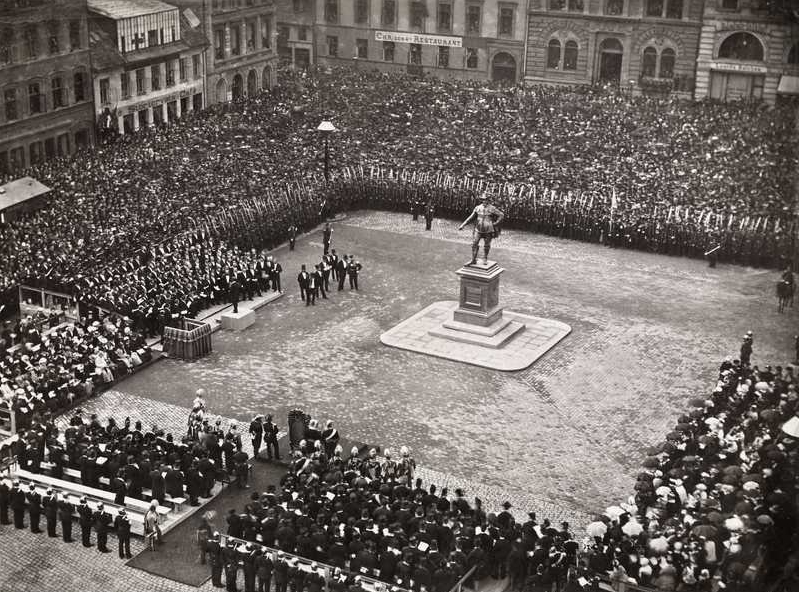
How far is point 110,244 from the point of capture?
4259cm

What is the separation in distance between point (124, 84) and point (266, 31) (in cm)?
1818

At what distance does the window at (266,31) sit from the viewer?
7738cm

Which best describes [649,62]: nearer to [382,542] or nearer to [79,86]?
[79,86]

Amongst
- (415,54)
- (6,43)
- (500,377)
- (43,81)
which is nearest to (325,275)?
(500,377)

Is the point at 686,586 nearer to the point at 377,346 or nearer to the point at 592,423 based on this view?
the point at 592,423

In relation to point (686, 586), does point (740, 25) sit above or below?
above

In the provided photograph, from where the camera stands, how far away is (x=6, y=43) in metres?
52.5

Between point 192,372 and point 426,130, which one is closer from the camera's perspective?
point 192,372

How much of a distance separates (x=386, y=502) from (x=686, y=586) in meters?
6.89

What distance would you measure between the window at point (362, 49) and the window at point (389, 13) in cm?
228

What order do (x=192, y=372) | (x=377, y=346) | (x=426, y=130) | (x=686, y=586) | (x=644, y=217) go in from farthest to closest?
(x=426, y=130), (x=644, y=217), (x=377, y=346), (x=192, y=372), (x=686, y=586)

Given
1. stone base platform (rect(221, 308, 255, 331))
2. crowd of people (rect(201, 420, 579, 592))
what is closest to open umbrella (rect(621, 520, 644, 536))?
crowd of people (rect(201, 420, 579, 592))

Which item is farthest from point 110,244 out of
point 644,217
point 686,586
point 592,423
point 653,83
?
point 653,83

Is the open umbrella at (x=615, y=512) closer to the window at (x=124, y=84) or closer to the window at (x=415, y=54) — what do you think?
the window at (x=124, y=84)
